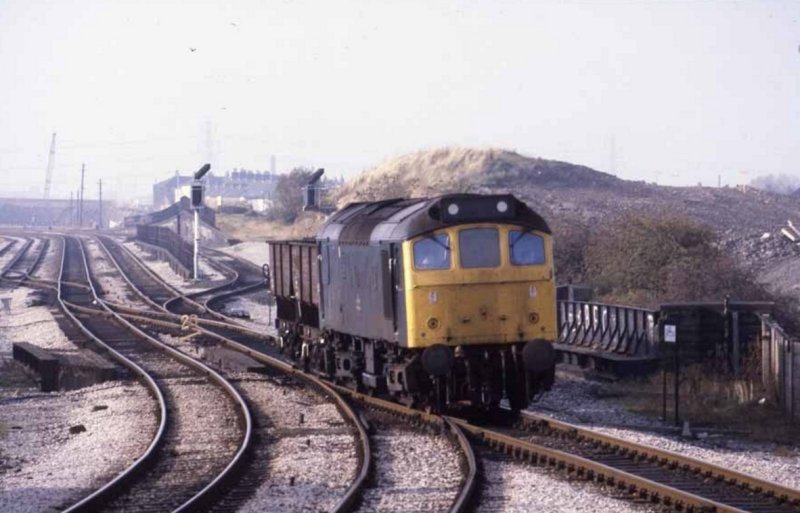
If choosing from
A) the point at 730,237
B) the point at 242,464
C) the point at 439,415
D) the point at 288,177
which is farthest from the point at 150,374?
the point at 288,177

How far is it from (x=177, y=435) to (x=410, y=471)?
4442 mm

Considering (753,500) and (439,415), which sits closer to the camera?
(753,500)

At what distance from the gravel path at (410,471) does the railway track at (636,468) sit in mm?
642

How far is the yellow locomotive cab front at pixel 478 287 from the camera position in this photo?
1695 centimetres

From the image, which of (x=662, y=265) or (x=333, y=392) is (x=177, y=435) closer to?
(x=333, y=392)

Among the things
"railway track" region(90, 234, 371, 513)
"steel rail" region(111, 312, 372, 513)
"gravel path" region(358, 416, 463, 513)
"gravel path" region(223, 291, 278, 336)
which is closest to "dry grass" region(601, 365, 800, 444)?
"gravel path" region(358, 416, 463, 513)

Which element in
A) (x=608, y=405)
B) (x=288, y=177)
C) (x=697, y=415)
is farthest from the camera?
(x=288, y=177)

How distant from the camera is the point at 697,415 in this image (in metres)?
18.6

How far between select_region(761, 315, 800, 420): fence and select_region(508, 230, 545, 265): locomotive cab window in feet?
12.9

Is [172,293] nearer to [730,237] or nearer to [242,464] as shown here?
[730,237]

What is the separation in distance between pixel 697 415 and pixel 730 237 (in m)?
32.1

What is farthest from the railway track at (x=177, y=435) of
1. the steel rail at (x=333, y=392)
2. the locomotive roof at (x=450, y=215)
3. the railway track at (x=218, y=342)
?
the locomotive roof at (x=450, y=215)

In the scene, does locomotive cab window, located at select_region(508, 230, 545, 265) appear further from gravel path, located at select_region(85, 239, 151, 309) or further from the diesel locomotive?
gravel path, located at select_region(85, 239, 151, 309)

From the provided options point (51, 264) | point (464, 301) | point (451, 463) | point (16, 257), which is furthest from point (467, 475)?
point (16, 257)
